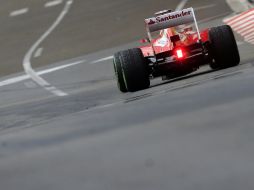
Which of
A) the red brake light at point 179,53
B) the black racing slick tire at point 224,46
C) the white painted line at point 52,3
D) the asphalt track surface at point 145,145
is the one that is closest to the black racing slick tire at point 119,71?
the asphalt track surface at point 145,145

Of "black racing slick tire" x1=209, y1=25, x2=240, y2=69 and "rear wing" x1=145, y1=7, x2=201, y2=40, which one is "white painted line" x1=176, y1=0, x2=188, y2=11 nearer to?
"rear wing" x1=145, y1=7, x2=201, y2=40

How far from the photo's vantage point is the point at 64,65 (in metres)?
25.1

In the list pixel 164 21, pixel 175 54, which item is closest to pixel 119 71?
pixel 175 54

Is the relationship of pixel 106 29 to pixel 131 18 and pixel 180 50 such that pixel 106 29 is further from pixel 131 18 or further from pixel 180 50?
pixel 180 50

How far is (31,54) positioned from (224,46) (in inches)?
637

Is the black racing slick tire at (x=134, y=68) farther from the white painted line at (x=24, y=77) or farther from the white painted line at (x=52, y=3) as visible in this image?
the white painted line at (x=52, y=3)

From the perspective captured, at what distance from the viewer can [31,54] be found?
1171 inches

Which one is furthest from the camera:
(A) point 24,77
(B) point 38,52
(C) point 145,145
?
(B) point 38,52

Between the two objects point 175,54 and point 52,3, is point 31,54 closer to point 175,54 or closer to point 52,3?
point 52,3

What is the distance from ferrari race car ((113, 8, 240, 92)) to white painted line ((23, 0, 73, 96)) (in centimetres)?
362

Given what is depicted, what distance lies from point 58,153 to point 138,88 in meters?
8.02

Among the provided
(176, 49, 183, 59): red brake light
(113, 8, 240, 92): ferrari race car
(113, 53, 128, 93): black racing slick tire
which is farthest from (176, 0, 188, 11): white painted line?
(176, 49, 183, 59): red brake light

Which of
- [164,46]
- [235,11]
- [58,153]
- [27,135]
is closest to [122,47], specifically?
[235,11]

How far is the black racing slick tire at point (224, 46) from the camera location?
558 inches
